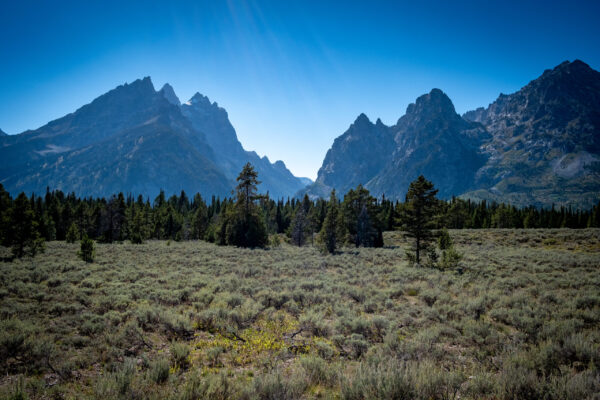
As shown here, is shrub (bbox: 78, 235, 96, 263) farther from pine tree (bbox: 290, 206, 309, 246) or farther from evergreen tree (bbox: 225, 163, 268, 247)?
pine tree (bbox: 290, 206, 309, 246)

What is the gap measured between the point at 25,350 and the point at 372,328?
957 centimetres

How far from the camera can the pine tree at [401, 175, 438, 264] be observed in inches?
856

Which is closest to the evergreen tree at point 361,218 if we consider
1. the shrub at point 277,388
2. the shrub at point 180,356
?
the shrub at point 180,356

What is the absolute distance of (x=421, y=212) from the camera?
21.9 metres

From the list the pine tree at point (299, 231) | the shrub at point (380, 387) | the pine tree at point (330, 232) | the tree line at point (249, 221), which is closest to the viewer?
the shrub at point (380, 387)

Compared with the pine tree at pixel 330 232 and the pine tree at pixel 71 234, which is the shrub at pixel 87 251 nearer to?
the pine tree at pixel 330 232

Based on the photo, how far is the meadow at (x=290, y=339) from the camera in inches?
183

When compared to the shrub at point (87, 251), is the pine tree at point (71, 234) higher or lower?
lower

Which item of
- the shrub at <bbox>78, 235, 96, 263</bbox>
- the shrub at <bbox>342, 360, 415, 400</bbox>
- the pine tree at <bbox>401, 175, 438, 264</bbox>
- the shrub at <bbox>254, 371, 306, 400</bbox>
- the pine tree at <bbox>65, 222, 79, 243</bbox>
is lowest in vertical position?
the pine tree at <bbox>65, 222, 79, 243</bbox>

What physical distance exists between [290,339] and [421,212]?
713 inches

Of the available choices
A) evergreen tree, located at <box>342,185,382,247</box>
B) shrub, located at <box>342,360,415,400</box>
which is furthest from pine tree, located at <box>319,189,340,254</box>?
shrub, located at <box>342,360,415,400</box>

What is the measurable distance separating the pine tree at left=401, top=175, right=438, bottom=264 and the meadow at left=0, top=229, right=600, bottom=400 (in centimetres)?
683

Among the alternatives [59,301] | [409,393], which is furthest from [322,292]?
[59,301]

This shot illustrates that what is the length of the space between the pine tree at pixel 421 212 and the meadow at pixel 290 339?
22.4 ft
